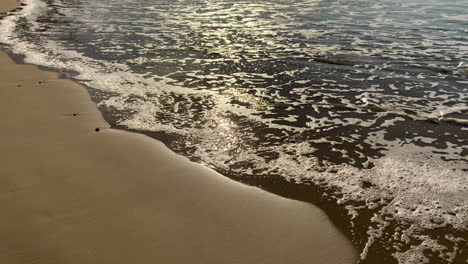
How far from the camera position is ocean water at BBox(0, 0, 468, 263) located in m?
3.51

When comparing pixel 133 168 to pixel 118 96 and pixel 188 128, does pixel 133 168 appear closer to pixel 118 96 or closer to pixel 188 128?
pixel 188 128

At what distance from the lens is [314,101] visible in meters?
6.07

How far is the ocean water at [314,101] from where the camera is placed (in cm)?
351

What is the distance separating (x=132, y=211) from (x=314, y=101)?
3793mm

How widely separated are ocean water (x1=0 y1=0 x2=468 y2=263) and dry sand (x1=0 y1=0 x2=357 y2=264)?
336mm

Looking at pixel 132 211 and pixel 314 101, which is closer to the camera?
pixel 132 211

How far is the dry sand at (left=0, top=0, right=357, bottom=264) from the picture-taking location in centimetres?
276

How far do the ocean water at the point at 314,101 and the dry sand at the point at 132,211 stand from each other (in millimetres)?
336

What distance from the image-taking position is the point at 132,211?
321 centimetres

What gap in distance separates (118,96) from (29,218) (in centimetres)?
339

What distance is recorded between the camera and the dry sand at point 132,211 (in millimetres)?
2760

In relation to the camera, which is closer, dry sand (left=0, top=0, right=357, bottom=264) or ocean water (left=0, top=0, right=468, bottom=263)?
dry sand (left=0, top=0, right=357, bottom=264)

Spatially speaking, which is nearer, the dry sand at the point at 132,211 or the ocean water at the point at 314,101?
the dry sand at the point at 132,211

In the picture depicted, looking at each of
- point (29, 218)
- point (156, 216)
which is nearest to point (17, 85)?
point (29, 218)
